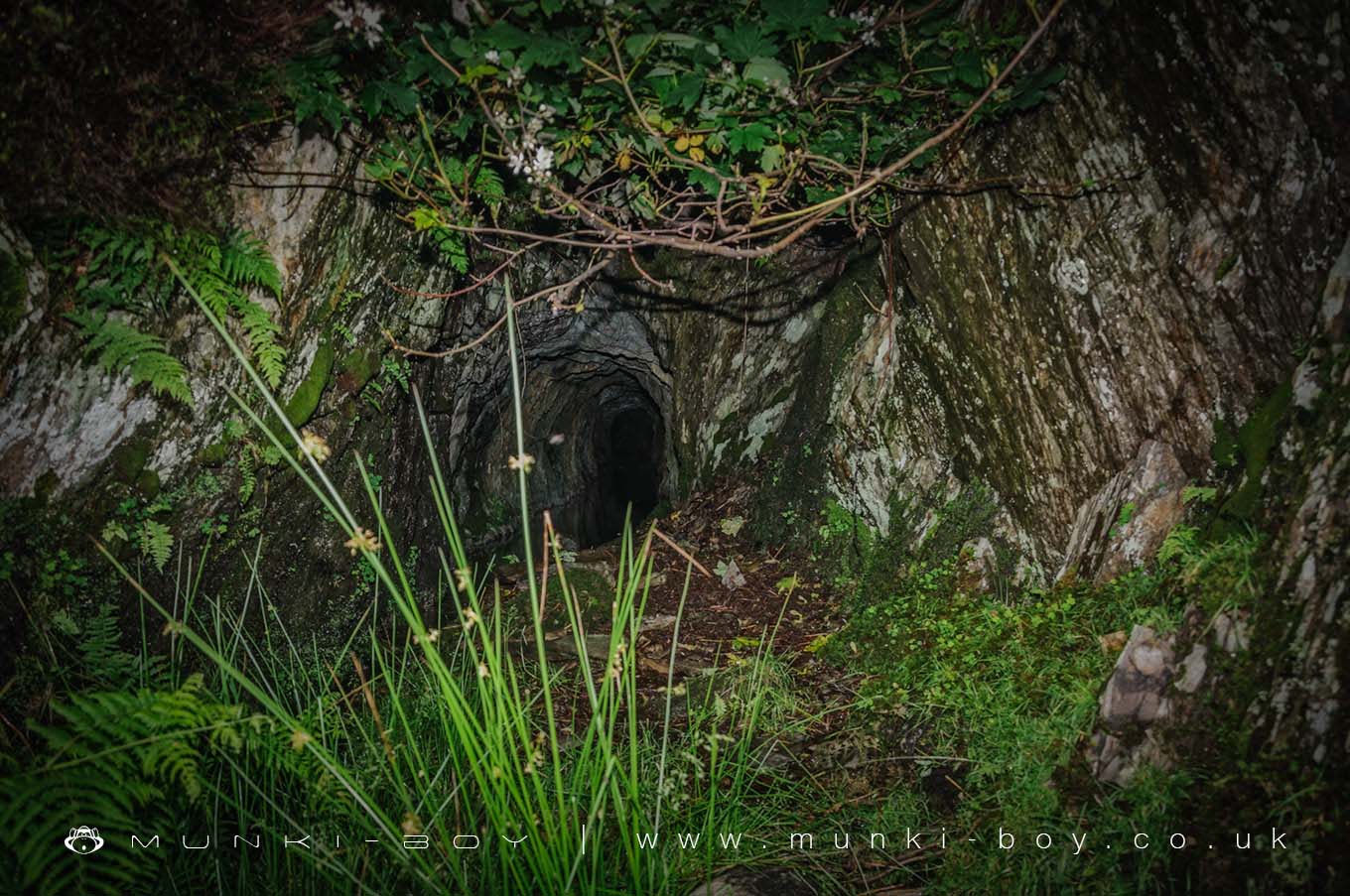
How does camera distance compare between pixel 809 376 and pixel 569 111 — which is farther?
pixel 809 376

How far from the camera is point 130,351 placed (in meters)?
2.84

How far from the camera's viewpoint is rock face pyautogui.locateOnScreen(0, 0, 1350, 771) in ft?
6.90

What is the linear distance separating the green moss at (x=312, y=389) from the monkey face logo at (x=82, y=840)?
8.06 ft

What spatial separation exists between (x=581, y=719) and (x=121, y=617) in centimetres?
223

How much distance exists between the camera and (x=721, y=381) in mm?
6398

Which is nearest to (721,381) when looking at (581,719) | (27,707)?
(581,719)

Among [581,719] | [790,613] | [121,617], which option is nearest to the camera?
[121,617]

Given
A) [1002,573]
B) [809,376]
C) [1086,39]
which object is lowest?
[1002,573]

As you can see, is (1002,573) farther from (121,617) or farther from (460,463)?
(460,463)

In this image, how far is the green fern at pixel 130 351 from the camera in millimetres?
2803

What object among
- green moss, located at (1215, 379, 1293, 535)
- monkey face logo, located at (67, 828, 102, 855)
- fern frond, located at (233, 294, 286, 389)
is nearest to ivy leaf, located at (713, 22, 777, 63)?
green moss, located at (1215, 379, 1293, 535)

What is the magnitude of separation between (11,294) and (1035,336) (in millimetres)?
4670

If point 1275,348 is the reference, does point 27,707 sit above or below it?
below

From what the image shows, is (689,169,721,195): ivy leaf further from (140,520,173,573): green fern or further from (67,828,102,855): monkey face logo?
(140,520,173,573): green fern
